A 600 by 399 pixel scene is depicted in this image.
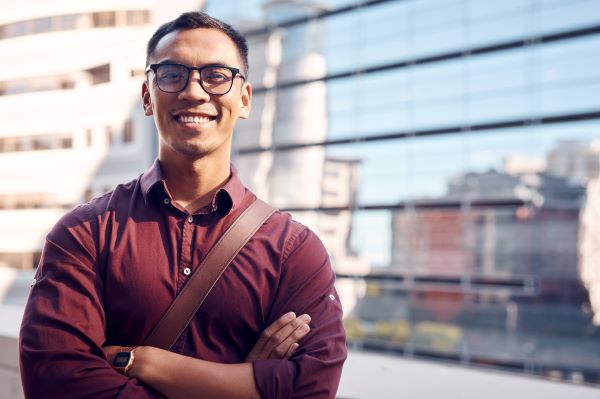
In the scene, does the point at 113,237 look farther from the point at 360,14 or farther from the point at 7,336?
the point at 360,14

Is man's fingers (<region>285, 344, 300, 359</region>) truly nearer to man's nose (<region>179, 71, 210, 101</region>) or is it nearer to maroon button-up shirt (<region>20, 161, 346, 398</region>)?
maroon button-up shirt (<region>20, 161, 346, 398</region>)

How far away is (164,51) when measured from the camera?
3.76ft

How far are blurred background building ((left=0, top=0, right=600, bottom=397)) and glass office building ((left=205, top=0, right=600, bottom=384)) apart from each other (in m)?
0.06

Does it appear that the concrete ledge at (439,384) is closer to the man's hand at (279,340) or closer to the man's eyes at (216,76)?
the man's hand at (279,340)

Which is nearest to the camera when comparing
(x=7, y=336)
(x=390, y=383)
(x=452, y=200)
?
(x=390, y=383)

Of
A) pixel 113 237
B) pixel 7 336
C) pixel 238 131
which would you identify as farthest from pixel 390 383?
pixel 238 131

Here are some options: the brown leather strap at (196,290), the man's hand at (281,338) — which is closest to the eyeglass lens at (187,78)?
the brown leather strap at (196,290)

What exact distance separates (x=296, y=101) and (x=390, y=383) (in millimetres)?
23894

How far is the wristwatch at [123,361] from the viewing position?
1.05 m

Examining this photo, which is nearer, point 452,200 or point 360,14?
point 452,200

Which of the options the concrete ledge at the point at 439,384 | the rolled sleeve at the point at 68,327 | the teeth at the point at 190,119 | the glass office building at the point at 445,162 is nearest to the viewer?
the rolled sleeve at the point at 68,327

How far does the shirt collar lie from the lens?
1138 millimetres

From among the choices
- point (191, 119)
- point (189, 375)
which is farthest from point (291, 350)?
point (191, 119)

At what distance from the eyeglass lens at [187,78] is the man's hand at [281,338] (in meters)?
0.41
